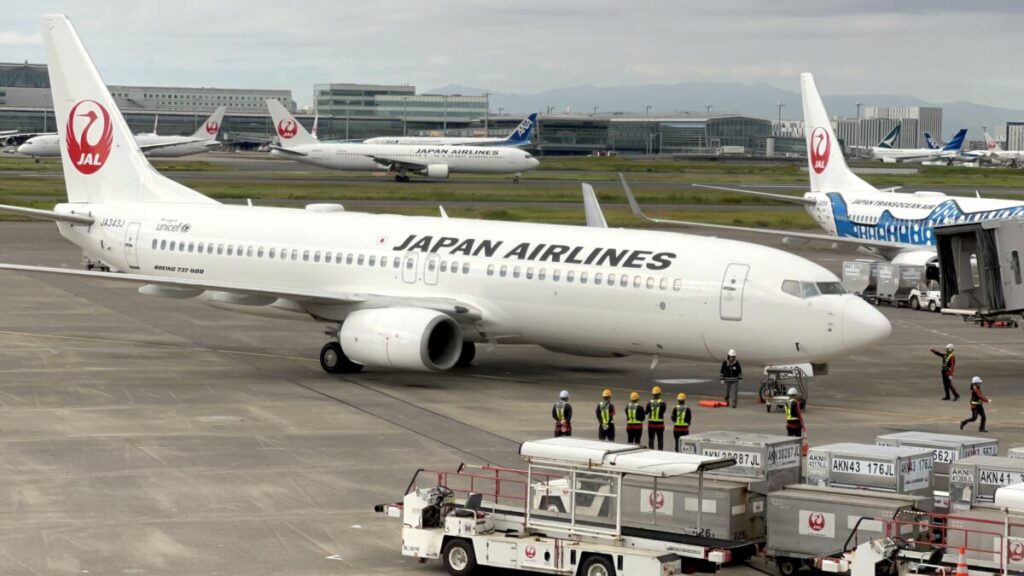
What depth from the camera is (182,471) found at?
85.7 feet

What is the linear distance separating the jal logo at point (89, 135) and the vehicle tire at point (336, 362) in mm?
11105

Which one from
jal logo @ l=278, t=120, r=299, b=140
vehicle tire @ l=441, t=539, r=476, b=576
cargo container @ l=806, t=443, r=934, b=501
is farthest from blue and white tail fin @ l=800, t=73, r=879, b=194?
jal logo @ l=278, t=120, r=299, b=140

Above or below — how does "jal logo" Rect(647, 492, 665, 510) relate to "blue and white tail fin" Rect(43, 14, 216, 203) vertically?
below

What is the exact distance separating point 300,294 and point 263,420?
6.52 metres

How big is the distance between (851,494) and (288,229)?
2382 centimetres

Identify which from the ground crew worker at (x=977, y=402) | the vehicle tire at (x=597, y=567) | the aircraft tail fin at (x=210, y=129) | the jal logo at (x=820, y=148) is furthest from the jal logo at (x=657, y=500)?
the aircraft tail fin at (x=210, y=129)

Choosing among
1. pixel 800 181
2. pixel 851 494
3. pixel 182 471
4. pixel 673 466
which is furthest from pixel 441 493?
pixel 800 181

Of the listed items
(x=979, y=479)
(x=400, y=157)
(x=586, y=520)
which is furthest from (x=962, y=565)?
(x=400, y=157)

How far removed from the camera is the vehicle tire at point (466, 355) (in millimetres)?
39656

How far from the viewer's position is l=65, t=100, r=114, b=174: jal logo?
4419cm

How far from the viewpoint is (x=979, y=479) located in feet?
64.2

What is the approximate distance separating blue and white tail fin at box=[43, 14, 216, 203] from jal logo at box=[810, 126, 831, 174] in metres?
35.0

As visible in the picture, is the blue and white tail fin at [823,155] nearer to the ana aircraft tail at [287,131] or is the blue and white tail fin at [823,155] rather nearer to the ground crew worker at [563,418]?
the ground crew worker at [563,418]

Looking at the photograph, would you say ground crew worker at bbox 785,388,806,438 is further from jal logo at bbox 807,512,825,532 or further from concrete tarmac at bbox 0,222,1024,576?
jal logo at bbox 807,512,825,532
